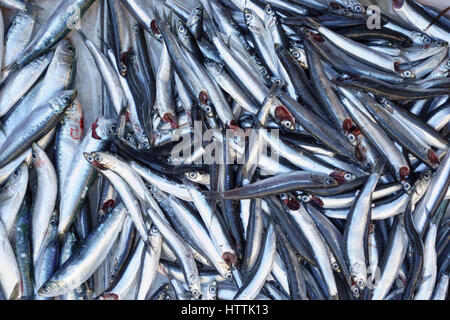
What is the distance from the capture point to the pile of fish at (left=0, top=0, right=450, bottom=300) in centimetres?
220

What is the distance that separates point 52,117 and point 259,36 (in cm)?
120

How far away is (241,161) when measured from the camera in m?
2.21

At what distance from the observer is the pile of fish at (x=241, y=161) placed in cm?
220

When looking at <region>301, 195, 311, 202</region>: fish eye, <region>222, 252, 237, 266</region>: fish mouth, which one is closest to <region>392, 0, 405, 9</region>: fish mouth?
<region>301, 195, 311, 202</region>: fish eye

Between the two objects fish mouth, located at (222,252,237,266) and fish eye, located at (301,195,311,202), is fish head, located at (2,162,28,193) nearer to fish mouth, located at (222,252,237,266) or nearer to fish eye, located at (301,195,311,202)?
fish mouth, located at (222,252,237,266)

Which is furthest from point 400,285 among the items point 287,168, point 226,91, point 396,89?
point 226,91

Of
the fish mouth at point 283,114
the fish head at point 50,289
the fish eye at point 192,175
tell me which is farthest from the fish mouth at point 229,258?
the fish head at point 50,289

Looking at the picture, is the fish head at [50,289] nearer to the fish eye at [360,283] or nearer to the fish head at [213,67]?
the fish head at [213,67]

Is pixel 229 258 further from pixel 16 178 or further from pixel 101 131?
pixel 16 178

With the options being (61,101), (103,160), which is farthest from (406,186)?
(61,101)

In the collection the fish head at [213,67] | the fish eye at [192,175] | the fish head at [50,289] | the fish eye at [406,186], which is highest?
the fish head at [213,67]

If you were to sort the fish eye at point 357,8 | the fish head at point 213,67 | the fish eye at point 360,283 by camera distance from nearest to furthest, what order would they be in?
1. the fish eye at point 360,283
2. the fish head at point 213,67
3. the fish eye at point 357,8

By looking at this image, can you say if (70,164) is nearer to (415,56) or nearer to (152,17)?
(152,17)

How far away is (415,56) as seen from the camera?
2.39 metres
